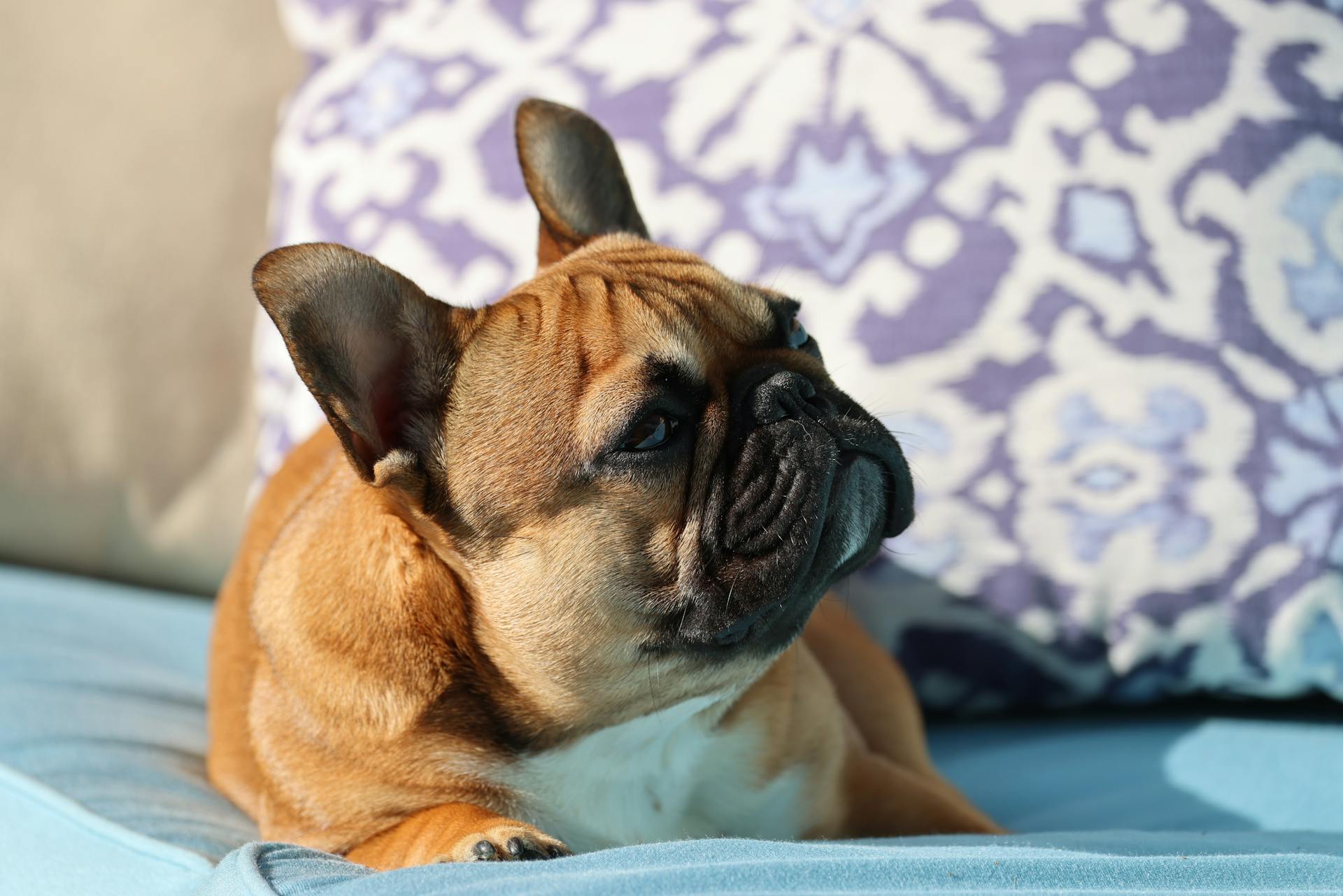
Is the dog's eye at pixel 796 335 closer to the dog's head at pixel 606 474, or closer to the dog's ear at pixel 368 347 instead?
the dog's head at pixel 606 474

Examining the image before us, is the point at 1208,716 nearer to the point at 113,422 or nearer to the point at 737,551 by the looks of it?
the point at 737,551

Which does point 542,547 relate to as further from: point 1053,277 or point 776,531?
point 1053,277

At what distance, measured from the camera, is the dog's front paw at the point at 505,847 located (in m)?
1.00

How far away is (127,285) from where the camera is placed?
83.2 inches

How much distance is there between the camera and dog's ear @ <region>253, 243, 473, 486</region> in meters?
1.03

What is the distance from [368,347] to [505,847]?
0.44 meters

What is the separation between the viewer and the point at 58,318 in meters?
2.09

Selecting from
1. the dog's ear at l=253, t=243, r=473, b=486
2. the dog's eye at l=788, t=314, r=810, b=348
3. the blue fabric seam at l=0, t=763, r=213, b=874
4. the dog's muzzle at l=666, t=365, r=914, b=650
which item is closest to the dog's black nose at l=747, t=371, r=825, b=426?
the dog's muzzle at l=666, t=365, r=914, b=650

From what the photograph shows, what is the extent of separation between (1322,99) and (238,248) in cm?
166

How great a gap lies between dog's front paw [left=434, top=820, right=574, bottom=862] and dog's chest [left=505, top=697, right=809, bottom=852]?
20 centimetres

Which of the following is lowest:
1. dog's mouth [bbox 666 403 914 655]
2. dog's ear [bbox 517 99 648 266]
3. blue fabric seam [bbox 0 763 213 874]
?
blue fabric seam [bbox 0 763 213 874]

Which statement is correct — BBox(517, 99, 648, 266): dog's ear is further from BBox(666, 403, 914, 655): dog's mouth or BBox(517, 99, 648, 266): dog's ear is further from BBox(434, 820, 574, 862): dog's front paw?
BBox(434, 820, 574, 862): dog's front paw

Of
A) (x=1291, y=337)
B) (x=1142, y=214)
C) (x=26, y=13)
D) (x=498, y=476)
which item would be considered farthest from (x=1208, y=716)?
(x=26, y=13)

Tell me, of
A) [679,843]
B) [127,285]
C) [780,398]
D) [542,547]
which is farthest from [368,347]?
[127,285]
